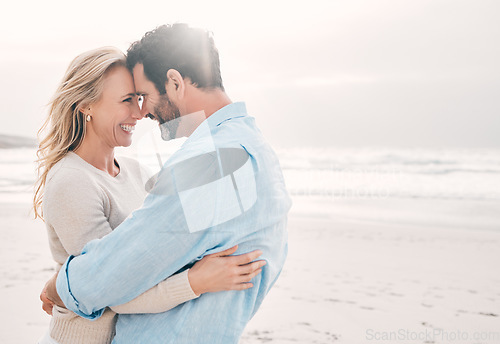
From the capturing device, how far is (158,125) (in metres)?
1.75

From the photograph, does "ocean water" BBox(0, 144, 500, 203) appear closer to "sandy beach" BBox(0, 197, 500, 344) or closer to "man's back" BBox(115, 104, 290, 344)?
"sandy beach" BBox(0, 197, 500, 344)

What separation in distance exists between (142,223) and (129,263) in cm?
11

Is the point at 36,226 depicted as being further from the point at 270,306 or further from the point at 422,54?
the point at 422,54

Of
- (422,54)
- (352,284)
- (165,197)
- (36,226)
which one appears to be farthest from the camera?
(422,54)

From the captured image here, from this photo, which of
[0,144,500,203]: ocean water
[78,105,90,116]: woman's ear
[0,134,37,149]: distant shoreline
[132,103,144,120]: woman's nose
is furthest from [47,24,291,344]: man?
[0,134,37,149]: distant shoreline

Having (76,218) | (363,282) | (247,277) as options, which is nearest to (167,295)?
(247,277)

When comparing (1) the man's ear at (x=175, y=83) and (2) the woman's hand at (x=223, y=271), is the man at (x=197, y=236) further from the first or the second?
(1) the man's ear at (x=175, y=83)

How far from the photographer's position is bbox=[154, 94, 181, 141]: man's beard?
163cm

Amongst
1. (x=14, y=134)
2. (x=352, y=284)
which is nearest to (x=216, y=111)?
(x=352, y=284)

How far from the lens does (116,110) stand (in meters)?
1.88

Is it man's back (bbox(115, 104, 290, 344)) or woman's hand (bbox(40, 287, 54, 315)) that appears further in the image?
woman's hand (bbox(40, 287, 54, 315))

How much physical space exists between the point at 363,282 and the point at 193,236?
4.24 meters

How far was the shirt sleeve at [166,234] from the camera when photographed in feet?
4.10

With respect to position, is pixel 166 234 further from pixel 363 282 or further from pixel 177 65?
pixel 363 282
